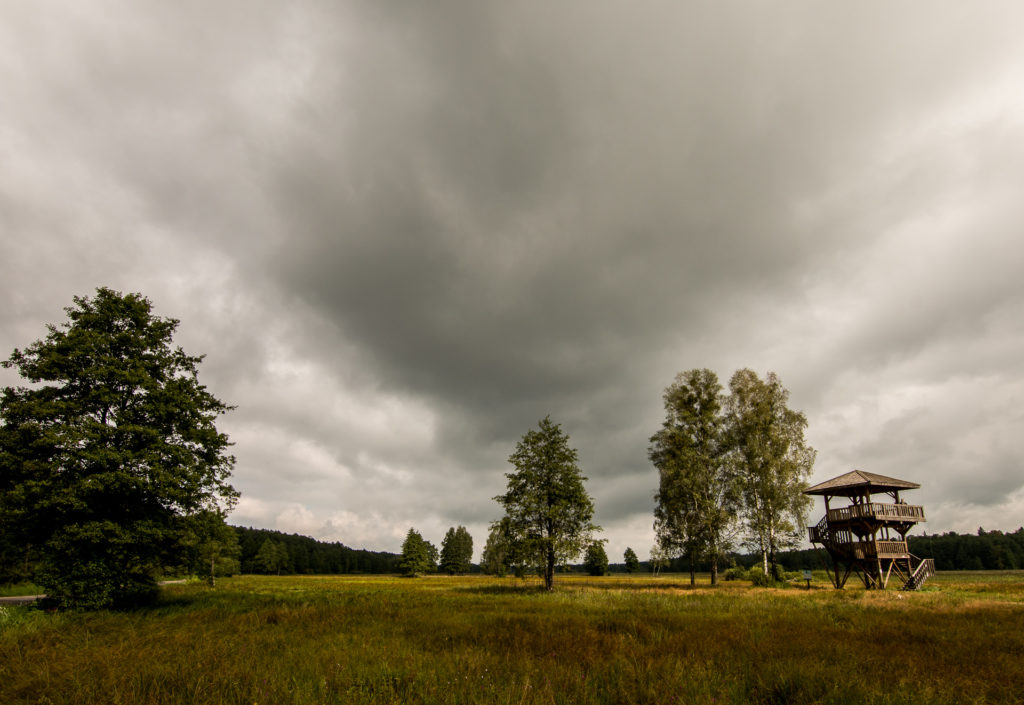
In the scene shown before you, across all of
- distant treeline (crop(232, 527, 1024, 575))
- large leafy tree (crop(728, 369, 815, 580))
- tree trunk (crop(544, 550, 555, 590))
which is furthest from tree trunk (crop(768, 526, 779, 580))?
distant treeline (crop(232, 527, 1024, 575))

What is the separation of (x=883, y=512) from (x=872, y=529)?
137 centimetres

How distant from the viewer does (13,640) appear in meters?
10.5

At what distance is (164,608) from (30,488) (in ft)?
23.0

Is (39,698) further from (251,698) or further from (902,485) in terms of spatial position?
(902,485)

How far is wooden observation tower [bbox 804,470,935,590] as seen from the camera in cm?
2992

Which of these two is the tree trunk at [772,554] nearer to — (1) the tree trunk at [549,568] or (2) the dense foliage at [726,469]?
(2) the dense foliage at [726,469]

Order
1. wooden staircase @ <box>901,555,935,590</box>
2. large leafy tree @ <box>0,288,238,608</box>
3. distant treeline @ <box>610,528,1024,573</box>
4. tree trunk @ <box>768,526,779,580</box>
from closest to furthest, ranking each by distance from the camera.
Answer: large leafy tree @ <box>0,288,238,608</box>, wooden staircase @ <box>901,555,935,590</box>, tree trunk @ <box>768,526,779,580</box>, distant treeline @ <box>610,528,1024,573</box>

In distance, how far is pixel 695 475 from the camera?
1380 inches

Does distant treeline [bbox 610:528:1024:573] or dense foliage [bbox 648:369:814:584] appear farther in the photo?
distant treeline [bbox 610:528:1024:573]

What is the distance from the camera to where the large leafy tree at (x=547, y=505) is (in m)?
32.7

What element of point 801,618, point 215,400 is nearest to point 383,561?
Result: point 215,400

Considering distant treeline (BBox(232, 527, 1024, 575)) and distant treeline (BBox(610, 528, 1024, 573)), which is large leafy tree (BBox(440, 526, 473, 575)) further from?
distant treeline (BBox(610, 528, 1024, 573))

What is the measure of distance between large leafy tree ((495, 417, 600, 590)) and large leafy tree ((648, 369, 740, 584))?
292 inches

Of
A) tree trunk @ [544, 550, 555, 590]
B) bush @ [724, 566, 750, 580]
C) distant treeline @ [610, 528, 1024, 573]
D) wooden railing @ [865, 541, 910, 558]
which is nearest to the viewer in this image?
wooden railing @ [865, 541, 910, 558]
